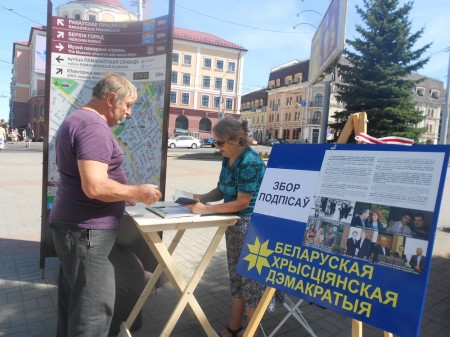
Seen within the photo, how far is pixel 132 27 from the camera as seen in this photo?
3.51 m

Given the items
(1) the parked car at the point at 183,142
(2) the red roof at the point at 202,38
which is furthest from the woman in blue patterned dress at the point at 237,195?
(2) the red roof at the point at 202,38

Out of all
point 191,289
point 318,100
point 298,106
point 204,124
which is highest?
point 318,100

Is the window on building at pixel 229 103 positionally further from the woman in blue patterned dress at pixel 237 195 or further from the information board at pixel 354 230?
the information board at pixel 354 230

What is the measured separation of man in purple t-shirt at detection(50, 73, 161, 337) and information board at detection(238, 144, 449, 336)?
2.60 ft

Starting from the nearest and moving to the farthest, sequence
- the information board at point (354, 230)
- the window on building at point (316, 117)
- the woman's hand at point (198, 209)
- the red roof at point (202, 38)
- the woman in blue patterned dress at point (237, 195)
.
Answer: the information board at point (354, 230) < the woman's hand at point (198, 209) < the woman in blue patterned dress at point (237, 195) < the red roof at point (202, 38) < the window on building at point (316, 117)

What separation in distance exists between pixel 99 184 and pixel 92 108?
1.60 feet

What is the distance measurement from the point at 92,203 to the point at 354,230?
1.41 meters

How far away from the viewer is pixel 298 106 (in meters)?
54.3

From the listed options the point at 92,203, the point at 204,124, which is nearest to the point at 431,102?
the point at 204,124

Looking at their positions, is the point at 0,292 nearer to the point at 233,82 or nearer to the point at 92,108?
the point at 92,108

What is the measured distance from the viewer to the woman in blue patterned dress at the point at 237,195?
2428 mm

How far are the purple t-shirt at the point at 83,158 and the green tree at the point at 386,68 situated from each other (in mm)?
18931

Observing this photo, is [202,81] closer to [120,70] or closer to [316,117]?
[316,117]

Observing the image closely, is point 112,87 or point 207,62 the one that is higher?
point 207,62
